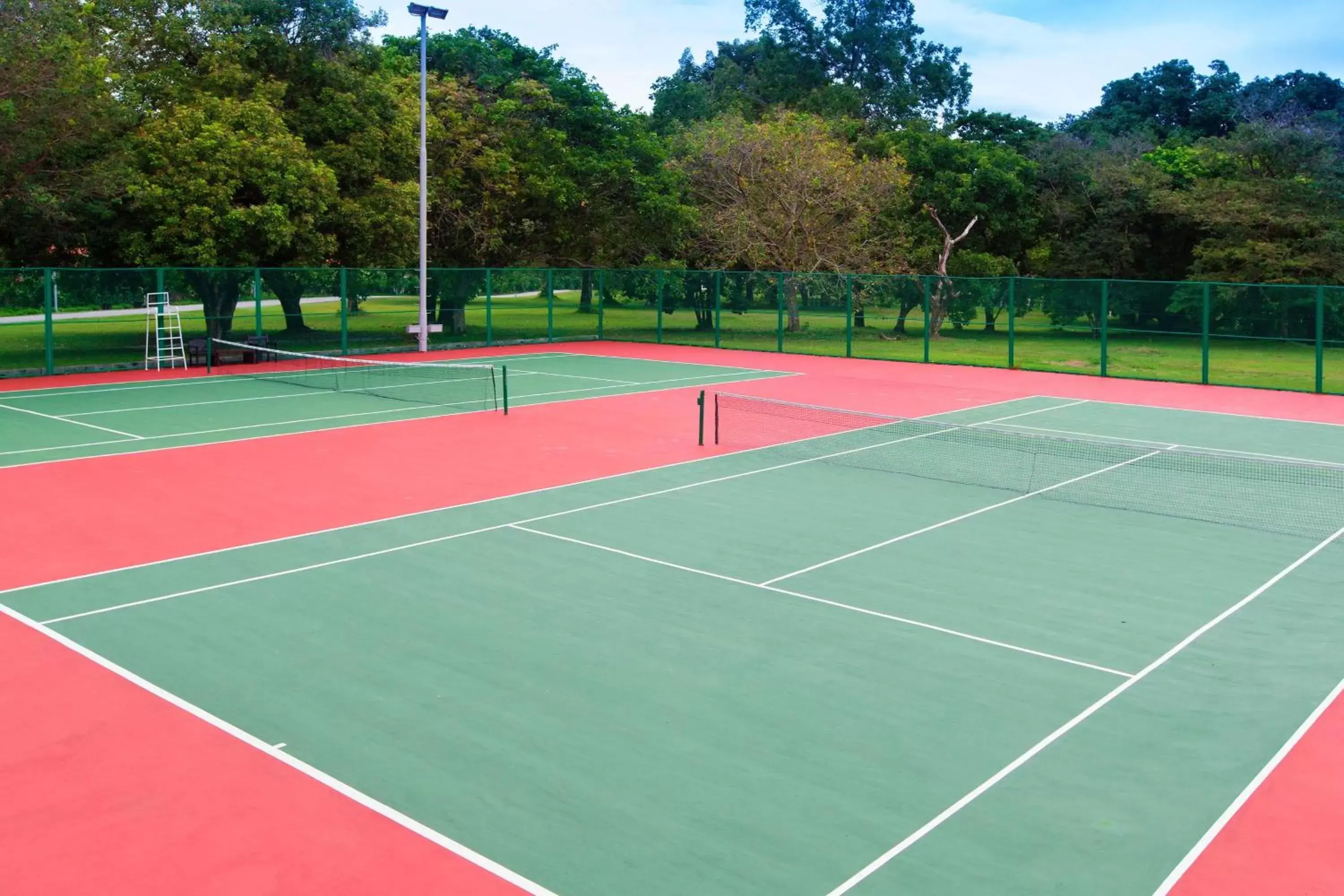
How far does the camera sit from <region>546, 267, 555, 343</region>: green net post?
36281 mm

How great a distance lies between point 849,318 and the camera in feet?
108

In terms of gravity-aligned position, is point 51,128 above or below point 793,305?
above

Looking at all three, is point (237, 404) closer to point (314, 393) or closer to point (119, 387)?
point (314, 393)

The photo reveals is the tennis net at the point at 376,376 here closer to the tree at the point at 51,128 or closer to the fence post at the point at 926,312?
the tree at the point at 51,128

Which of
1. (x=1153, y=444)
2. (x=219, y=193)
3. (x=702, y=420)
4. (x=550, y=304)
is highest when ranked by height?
(x=219, y=193)

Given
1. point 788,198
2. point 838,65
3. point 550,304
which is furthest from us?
point 838,65

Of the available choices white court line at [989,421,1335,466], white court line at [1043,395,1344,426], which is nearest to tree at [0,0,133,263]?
white court line at [989,421,1335,466]

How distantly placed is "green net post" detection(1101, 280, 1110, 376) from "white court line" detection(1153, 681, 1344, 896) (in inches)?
866

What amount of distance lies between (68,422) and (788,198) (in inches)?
1022

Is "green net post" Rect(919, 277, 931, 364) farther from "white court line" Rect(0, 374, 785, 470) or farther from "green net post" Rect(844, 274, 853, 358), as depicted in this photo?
"white court line" Rect(0, 374, 785, 470)

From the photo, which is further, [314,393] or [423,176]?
[423,176]

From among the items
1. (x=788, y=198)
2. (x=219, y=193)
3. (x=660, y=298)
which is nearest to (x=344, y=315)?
(x=219, y=193)

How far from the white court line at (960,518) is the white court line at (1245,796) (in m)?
4.31

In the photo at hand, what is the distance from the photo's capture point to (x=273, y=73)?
110 feet
